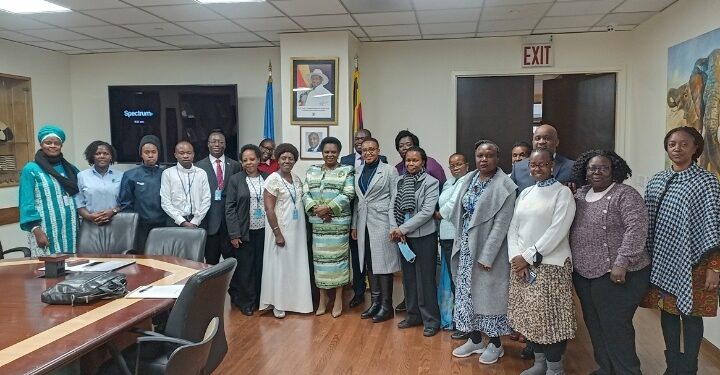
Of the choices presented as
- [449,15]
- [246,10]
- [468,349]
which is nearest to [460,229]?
[468,349]

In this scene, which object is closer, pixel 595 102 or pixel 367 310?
pixel 367 310

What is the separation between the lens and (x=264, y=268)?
4.34m

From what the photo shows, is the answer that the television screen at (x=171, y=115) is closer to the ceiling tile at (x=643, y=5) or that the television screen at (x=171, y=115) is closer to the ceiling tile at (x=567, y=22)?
the ceiling tile at (x=567, y=22)

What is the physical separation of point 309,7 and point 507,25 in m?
2.08

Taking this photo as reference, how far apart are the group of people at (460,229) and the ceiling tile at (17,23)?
1.60 m

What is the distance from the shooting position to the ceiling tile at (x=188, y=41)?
560 cm

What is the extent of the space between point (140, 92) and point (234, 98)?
1.20 m

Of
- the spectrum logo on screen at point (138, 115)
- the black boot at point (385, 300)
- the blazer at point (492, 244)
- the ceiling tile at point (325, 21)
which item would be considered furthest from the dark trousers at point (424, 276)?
the spectrum logo on screen at point (138, 115)

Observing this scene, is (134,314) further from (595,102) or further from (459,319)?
(595,102)

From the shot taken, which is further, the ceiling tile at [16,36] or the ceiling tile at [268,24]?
the ceiling tile at [16,36]

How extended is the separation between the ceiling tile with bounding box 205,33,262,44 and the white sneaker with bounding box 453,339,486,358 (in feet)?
12.9

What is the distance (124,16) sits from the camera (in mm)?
4688

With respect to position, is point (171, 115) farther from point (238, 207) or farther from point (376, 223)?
point (376, 223)

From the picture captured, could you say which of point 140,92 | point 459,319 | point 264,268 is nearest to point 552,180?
point 459,319
